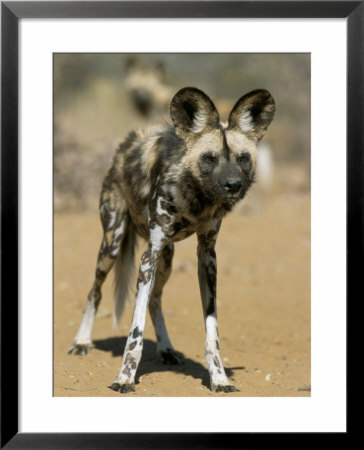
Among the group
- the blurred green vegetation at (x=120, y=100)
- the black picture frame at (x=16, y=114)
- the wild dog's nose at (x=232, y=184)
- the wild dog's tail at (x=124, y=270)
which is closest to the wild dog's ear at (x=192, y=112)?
the wild dog's nose at (x=232, y=184)

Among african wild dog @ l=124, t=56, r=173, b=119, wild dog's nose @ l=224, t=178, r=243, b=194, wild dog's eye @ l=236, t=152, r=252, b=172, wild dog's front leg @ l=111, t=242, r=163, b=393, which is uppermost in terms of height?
african wild dog @ l=124, t=56, r=173, b=119

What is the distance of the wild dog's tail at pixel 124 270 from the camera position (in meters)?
5.38

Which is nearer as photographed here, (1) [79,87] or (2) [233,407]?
(2) [233,407]

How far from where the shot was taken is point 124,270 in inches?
215

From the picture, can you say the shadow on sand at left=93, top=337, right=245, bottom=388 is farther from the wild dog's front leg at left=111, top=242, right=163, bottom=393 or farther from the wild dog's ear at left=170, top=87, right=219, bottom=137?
the wild dog's ear at left=170, top=87, right=219, bottom=137

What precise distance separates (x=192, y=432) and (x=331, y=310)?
0.92 metres

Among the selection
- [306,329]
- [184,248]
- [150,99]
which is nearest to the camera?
[306,329]

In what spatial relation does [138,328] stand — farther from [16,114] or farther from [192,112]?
[16,114]

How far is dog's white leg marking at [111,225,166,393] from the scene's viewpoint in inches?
159

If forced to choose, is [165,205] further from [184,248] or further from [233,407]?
[184,248]

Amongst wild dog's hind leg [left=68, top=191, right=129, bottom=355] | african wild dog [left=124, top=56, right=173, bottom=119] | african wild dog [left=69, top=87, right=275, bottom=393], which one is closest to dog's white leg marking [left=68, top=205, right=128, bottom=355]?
wild dog's hind leg [left=68, top=191, right=129, bottom=355]

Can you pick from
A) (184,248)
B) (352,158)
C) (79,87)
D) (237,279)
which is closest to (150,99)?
(79,87)

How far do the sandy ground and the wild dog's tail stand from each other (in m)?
0.13

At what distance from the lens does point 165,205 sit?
4152 mm
